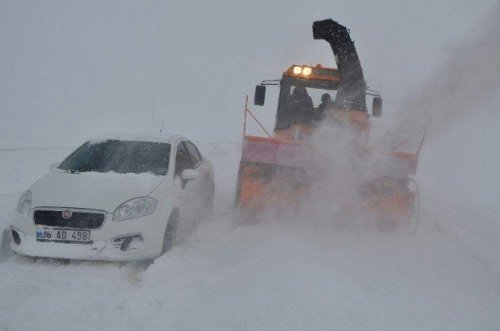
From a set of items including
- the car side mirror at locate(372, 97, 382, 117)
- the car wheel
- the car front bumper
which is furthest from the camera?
the car side mirror at locate(372, 97, 382, 117)

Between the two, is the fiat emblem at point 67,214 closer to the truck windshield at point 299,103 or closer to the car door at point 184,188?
the car door at point 184,188

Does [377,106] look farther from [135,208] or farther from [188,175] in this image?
[135,208]

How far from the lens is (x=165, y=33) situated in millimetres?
82438

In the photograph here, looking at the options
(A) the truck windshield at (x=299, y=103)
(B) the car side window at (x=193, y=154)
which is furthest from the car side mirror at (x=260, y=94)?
(B) the car side window at (x=193, y=154)

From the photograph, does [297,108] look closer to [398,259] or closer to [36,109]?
[398,259]

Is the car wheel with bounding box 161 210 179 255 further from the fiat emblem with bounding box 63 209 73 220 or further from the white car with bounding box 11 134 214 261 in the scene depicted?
the fiat emblem with bounding box 63 209 73 220

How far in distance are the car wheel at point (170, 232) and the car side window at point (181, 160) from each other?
2.35 ft

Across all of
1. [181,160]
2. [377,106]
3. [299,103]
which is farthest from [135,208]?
[377,106]

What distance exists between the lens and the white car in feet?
15.1

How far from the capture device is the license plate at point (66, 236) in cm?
460

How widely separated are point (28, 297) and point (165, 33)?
275 ft

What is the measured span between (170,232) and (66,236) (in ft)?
3.87

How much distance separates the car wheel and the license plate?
88 cm

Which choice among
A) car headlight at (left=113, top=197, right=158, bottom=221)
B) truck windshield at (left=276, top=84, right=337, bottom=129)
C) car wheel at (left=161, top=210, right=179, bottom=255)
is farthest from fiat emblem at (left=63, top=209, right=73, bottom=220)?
truck windshield at (left=276, top=84, right=337, bottom=129)
